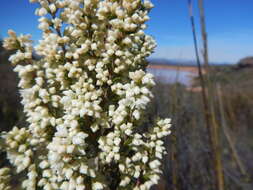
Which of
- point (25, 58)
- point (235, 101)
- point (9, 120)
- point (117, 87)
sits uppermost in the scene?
point (25, 58)

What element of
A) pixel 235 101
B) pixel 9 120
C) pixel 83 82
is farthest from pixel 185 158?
pixel 235 101

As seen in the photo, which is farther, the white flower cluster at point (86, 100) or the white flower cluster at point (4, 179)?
the white flower cluster at point (4, 179)

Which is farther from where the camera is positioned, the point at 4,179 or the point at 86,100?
the point at 4,179

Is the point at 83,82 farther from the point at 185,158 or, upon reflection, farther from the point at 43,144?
the point at 185,158

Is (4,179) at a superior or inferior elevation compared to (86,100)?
inferior

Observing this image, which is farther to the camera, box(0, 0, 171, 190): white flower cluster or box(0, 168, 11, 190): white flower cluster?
box(0, 168, 11, 190): white flower cluster

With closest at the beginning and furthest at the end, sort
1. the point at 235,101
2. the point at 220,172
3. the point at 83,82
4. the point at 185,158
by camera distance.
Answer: the point at 220,172 < the point at 83,82 < the point at 185,158 < the point at 235,101

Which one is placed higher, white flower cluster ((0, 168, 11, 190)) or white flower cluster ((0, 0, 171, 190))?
white flower cluster ((0, 0, 171, 190))

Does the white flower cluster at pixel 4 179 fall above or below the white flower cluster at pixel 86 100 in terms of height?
below
